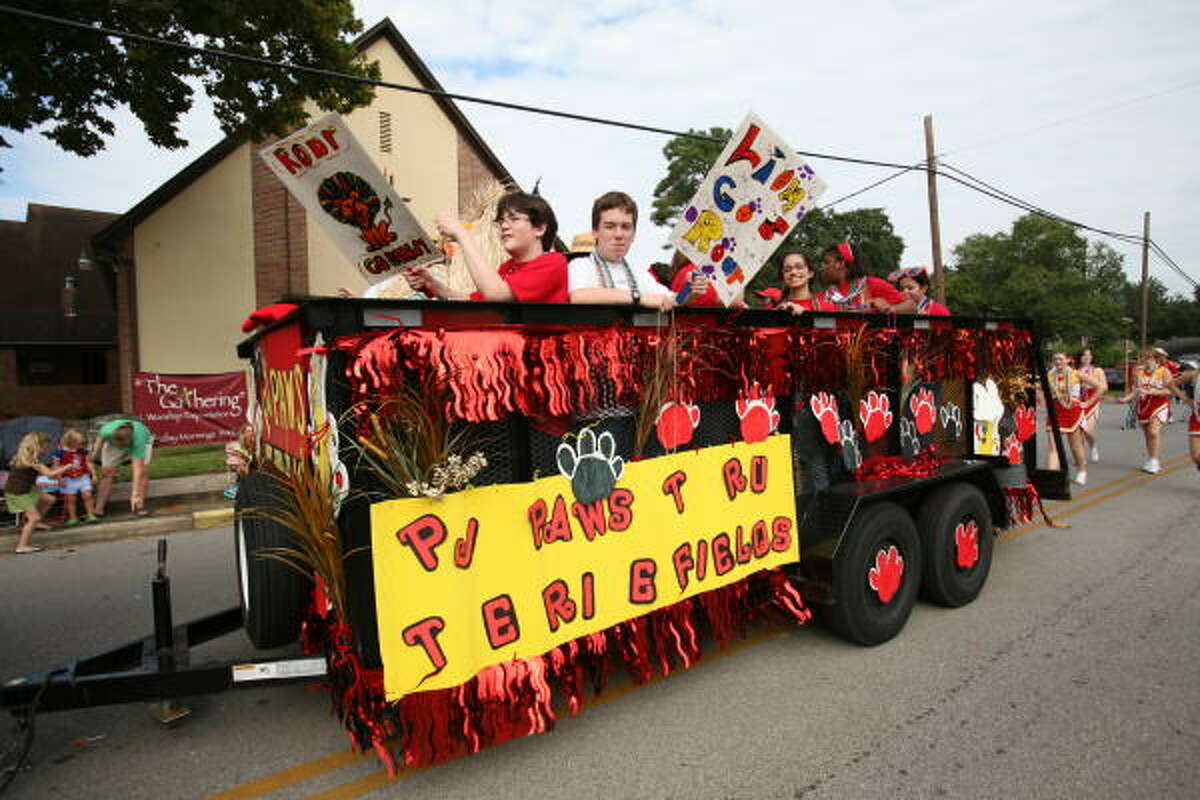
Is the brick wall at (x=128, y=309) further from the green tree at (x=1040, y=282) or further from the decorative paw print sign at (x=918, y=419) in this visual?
the green tree at (x=1040, y=282)

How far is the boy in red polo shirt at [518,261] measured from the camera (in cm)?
270

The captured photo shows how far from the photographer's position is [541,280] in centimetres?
300

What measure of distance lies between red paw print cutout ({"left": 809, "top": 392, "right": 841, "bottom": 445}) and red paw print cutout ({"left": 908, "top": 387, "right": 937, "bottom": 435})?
0.81 m

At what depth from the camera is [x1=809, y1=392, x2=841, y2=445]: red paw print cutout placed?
3.55m

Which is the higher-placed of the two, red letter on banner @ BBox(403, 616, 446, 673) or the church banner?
the church banner

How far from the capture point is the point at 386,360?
2.16 metres

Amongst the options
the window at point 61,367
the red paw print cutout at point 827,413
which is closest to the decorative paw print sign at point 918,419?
the red paw print cutout at point 827,413

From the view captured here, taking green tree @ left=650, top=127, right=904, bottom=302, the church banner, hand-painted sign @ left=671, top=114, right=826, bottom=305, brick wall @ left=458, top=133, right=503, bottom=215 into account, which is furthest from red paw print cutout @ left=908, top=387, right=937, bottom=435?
green tree @ left=650, top=127, right=904, bottom=302

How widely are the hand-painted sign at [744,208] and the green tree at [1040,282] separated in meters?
51.7

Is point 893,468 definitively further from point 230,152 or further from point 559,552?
point 230,152

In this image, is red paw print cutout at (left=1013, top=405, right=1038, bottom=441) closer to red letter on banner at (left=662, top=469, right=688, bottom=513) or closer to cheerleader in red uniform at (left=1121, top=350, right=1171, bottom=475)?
red letter on banner at (left=662, top=469, right=688, bottom=513)

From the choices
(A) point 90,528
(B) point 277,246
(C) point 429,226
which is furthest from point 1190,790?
(C) point 429,226

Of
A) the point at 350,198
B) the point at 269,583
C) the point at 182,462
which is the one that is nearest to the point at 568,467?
the point at 269,583

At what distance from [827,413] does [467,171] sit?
14.9 meters
